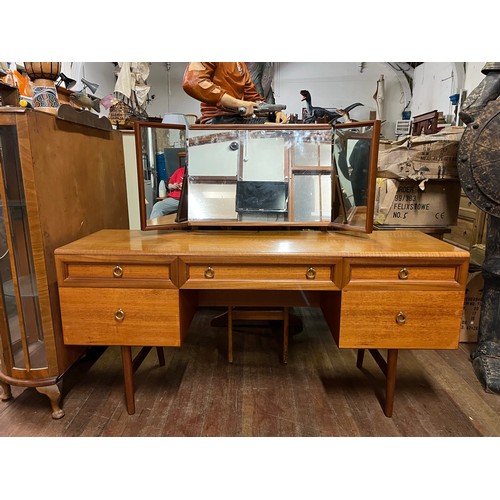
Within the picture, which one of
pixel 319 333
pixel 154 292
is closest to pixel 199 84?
pixel 154 292

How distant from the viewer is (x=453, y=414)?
5.02ft

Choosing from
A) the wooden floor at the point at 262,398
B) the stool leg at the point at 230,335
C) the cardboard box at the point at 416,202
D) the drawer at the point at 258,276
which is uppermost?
the cardboard box at the point at 416,202

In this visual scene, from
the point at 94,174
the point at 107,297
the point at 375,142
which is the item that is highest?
the point at 375,142

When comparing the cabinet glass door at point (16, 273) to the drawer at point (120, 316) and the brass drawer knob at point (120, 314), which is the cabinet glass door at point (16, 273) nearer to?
the drawer at point (120, 316)

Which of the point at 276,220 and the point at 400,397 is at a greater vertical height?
the point at 276,220

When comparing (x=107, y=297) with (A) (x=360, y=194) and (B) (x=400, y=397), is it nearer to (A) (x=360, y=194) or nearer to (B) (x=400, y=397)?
(A) (x=360, y=194)

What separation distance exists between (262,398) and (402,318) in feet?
2.40

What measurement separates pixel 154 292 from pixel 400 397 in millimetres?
1237

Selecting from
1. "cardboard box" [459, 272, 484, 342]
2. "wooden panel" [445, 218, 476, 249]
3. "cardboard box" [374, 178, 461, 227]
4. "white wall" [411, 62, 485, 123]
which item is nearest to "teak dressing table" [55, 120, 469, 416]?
"cardboard box" [374, 178, 461, 227]

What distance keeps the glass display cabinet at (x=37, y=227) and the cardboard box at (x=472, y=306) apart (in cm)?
211

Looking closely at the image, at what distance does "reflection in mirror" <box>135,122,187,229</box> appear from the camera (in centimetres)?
150

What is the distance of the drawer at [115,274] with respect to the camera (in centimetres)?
134

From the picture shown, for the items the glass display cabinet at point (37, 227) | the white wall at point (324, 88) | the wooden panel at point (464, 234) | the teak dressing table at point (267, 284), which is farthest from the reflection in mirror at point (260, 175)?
the white wall at point (324, 88)

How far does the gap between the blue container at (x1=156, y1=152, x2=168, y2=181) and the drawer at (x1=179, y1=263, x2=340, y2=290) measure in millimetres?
499
